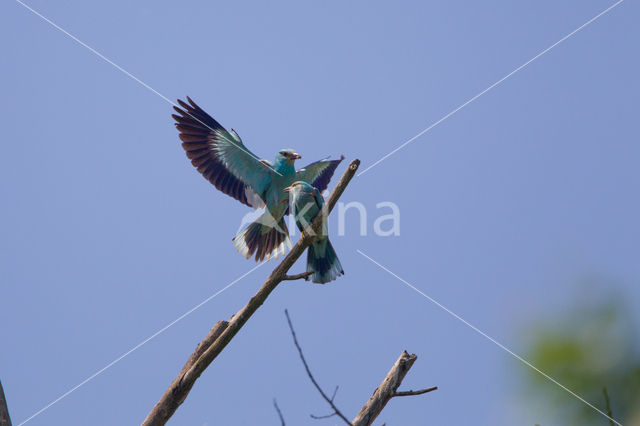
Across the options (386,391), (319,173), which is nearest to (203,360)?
(386,391)

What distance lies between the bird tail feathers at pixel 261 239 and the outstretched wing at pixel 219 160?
0.85 ft

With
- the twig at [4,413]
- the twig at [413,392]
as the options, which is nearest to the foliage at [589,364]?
the twig at [413,392]

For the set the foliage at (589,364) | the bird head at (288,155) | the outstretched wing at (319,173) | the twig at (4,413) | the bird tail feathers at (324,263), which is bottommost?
the foliage at (589,364)

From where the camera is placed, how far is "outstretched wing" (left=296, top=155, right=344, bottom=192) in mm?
7336

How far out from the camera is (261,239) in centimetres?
716

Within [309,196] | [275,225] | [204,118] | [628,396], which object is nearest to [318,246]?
[309,196]

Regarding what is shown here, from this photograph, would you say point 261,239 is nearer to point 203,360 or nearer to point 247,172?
point 247,172

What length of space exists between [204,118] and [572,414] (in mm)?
4511

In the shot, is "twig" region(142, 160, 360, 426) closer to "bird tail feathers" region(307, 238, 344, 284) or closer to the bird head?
"bird tail feathers" region(307, 238, 344, 284)

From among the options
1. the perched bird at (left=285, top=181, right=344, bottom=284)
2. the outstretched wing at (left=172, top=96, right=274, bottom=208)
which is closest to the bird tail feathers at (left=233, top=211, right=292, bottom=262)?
the outstretched wing at (left=172, top=96, right=274, bottom=208)

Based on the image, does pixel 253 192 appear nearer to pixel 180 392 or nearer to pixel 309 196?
pixel 309 196

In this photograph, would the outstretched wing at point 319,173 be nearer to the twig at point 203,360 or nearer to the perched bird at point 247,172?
the perched bird at point 247,172

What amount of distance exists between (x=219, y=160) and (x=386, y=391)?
12.6 ft

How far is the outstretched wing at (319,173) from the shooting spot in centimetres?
734
